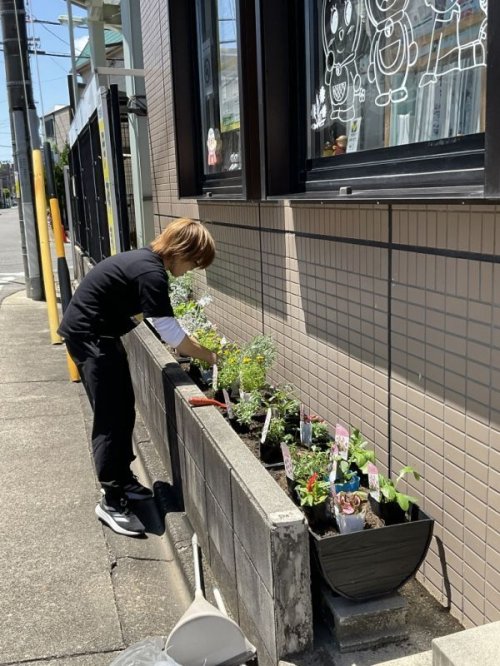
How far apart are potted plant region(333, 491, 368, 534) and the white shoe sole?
1.69 m

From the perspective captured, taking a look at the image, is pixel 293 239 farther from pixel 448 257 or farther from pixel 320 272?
pixel 448 257

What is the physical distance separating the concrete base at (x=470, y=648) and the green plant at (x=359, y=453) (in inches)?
36.3

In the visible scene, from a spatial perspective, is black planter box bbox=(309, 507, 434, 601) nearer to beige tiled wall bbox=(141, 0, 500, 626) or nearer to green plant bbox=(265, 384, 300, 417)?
beige tiled wall bbox=(141, 0, 500, 626)

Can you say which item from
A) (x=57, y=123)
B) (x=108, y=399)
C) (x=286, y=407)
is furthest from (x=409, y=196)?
(x=57, y=123)

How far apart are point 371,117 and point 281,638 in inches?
87.6

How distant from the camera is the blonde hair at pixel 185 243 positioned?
3549mm

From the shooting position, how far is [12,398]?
6.42 m

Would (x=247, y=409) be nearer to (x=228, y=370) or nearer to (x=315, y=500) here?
(x=228, y=370)

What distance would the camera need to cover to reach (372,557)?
2.29 m

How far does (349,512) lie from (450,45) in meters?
1.77

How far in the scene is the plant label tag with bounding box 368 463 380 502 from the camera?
100 inches

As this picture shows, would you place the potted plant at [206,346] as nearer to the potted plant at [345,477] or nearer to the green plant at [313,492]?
the potted plant at [345,477]

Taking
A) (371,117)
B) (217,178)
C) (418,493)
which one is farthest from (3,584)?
(217,178)

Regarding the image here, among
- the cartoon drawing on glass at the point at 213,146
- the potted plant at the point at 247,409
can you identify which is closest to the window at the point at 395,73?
the potted plant at the point at 247,409
